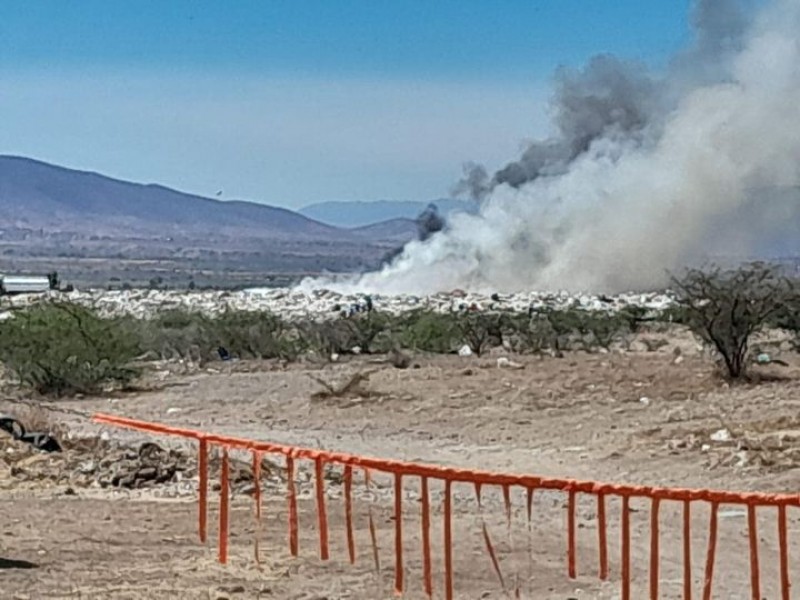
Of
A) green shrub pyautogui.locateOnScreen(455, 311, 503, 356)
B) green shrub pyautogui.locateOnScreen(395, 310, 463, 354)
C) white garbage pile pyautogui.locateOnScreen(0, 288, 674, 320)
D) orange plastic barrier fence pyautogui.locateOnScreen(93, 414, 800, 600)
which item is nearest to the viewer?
orange plastic barrier fence pyautogui.locateOnScreen(93, 414, 800, 600)

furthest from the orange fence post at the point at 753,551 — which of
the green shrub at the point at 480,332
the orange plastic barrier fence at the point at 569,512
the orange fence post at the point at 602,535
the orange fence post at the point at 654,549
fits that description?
the green shrub at the point at 480,332

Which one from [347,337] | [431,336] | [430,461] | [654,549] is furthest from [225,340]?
[654,549]

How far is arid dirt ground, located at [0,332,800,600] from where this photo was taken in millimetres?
11938

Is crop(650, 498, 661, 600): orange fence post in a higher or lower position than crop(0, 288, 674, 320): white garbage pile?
lower

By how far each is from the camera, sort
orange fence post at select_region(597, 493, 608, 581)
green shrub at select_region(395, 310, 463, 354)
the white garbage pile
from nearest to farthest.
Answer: orange fence post at select_region(597, 493, 608, 581) → green shrub at select_region(395, 310, 463, 354) → the white garbage pile

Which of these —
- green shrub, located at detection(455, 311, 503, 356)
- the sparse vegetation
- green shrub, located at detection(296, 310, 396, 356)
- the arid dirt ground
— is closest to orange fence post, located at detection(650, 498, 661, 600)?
the arid dirt ground

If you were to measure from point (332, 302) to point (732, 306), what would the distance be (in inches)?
1604

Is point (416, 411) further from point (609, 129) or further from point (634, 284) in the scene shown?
point (634, 284)

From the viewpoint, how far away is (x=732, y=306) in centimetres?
2928

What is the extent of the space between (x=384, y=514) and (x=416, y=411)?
11297 mm

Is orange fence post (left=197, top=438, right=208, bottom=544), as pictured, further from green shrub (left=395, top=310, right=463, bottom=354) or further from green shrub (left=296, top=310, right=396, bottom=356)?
green shrub (left=296, top=310, right=396, bottom=356)

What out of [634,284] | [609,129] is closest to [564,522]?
[609,129]

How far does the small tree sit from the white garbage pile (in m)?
22.6

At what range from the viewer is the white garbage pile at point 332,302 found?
58031mm
